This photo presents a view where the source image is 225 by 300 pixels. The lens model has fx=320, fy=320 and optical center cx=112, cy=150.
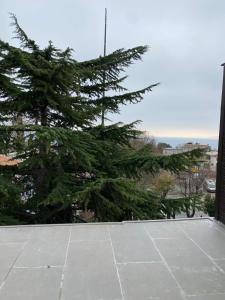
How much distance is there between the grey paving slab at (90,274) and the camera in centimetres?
214

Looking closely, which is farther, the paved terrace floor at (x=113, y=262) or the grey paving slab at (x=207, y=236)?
the grey paving slab at (x=207, y=236)

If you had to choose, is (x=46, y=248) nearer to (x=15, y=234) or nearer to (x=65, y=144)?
(x=15, y=234)

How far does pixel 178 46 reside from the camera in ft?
22.9

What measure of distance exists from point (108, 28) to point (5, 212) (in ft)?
20.1

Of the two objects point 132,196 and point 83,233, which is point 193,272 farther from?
point 132,196

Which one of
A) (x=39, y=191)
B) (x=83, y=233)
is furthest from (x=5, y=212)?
(x=83, y=233)

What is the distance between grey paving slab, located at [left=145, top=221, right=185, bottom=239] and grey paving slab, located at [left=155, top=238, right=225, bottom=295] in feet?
0.60

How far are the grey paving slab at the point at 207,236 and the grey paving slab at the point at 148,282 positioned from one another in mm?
638

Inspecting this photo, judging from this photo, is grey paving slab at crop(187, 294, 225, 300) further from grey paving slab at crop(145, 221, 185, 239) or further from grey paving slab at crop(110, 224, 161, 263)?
grey paving slab at crop(145, 221, 185, 239)

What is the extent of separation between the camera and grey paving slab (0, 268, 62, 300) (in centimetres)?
211

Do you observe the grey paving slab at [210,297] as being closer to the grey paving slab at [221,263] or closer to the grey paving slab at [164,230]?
the grey paving slab at [221,263]

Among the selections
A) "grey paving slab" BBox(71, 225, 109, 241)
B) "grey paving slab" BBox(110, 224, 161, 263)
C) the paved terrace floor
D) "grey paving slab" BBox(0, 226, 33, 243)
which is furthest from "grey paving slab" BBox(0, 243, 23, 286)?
"grey paving slab" BBox(110, 224, 161, 263)

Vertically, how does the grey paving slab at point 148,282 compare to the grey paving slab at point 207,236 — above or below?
below

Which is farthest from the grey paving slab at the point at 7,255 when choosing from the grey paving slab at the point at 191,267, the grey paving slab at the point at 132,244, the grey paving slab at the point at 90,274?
the grey paving slab at the point at 191,267
